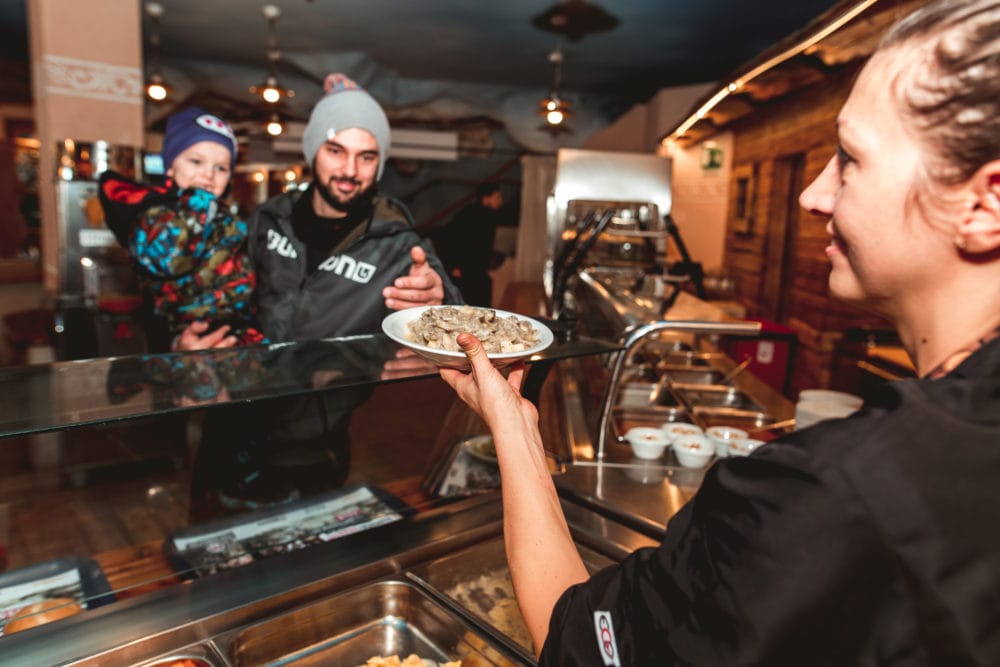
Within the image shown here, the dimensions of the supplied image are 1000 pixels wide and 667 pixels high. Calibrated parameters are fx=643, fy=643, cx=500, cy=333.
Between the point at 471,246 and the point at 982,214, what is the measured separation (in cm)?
639

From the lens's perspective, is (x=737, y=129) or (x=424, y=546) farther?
(x=737, y=129)

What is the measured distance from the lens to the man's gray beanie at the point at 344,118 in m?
2.45

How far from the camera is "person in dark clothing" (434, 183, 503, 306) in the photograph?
22.6 feet

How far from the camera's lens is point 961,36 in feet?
2.14

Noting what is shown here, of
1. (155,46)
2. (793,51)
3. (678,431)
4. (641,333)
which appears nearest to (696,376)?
(678,431)

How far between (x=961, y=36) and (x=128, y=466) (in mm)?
4554

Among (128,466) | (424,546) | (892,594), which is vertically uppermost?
(892,594)

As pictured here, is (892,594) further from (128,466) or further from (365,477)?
(128,466)

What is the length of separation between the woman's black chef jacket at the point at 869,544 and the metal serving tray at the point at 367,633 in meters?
0.69

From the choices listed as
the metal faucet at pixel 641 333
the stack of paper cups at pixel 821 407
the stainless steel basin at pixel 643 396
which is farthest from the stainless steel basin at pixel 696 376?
the metal faucet at pixel 641 333

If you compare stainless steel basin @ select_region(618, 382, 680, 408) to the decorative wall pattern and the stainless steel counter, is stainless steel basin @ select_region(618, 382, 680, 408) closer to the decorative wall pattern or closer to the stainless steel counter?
the stainless steel counter

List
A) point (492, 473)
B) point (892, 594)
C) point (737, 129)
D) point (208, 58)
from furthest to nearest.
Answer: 1. point (208, 58)
2. point (737, 129)
3. point (492, 473)
4. point (892, 594)

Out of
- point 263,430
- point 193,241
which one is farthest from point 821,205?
point 193,241

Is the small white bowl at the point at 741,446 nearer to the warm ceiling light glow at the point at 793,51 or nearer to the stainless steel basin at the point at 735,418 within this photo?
the stainless steel basin at the point at 735,418
